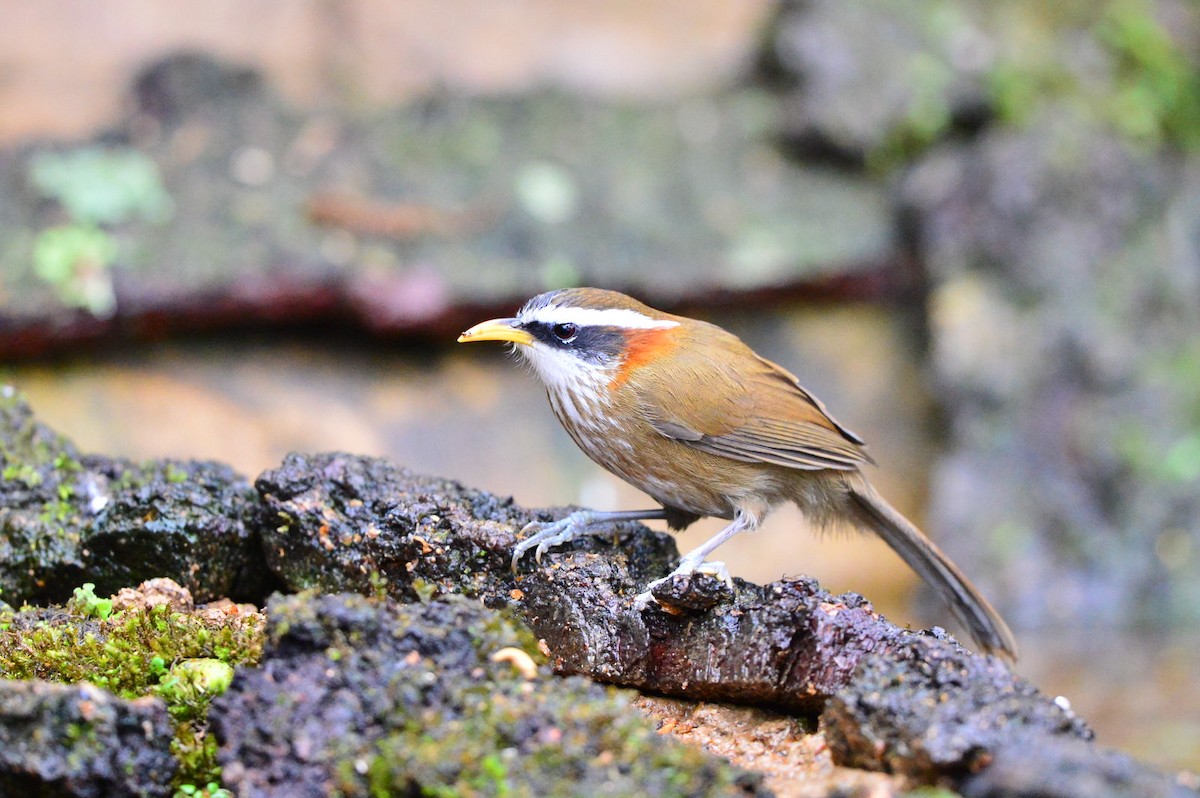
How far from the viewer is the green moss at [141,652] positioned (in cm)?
313

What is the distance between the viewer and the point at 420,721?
2.70 meters

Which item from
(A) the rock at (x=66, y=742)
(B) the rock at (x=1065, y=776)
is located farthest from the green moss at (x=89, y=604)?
(B) the rock at (x=1065, y=776)

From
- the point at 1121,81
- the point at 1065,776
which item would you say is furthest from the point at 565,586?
the point at 1121,81

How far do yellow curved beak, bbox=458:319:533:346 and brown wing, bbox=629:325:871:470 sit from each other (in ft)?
1.49

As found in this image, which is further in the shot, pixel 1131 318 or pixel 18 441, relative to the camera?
pixel 1131 318

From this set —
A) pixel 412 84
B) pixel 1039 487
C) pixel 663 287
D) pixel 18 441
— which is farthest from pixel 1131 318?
pixel 18 441

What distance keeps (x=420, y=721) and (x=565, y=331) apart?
2144 millimetres

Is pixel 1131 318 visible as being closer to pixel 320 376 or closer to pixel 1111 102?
pixel 1111 102

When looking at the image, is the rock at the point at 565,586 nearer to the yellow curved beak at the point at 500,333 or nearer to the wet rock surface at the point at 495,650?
the wet rock surface at the point at 495,650

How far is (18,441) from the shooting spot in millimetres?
4219

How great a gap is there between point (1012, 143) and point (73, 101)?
7.53 m

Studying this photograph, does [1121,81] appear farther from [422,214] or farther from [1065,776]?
[1065,776]

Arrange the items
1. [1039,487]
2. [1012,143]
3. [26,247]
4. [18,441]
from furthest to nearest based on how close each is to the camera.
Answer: [1012,143] < [1039,487] < [26,247] < [18,441]

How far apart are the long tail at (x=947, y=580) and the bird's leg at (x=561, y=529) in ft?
3.92
